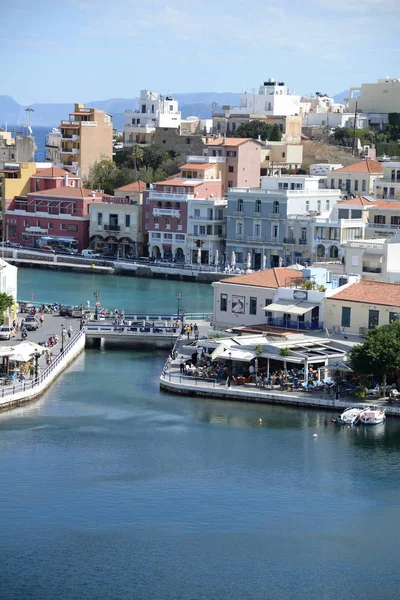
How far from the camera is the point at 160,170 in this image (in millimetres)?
90125

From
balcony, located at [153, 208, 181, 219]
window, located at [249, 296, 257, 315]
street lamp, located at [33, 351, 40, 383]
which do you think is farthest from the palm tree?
street lamp, located at [33, 351, 40, 383]

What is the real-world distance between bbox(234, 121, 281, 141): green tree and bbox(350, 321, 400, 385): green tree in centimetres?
5588

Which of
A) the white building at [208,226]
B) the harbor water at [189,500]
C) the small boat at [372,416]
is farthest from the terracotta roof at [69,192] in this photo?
the small boat at [372,416]

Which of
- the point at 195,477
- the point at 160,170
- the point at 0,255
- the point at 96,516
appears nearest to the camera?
the point at 96,516

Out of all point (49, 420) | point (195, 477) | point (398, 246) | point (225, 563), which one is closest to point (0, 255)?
point (398, 246)

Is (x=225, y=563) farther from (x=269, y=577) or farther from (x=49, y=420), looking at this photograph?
(x=49, y=420)

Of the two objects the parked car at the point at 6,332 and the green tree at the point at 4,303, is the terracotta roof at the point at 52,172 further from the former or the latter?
the green tree at the point at 4,303

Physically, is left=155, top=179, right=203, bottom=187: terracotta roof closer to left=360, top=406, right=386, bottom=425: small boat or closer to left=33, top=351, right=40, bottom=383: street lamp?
left=33, top=351, right=40, bottom=383: street lamp

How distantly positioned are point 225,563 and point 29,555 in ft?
12.6

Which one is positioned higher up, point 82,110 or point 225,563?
point 82,110

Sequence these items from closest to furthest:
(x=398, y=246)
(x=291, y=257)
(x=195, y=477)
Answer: (x=195, y=477)
(x=398, y=246)
(x=291, y=257)

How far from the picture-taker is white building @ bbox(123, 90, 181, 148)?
100 metres

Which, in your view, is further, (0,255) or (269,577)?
(0,255)

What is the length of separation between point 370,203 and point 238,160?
13.0 m
